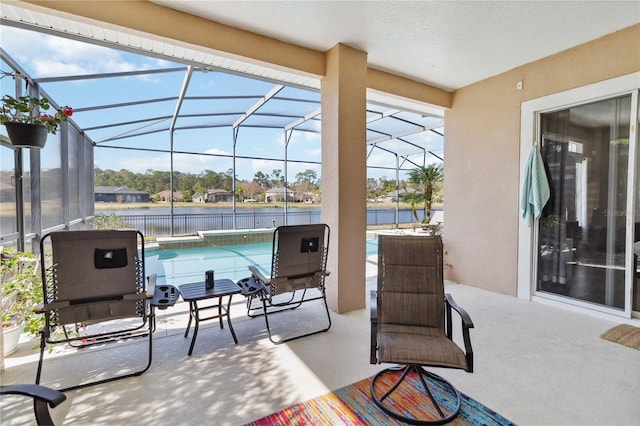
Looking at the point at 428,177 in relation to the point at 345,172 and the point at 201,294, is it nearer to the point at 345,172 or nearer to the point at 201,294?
the point at 345,172

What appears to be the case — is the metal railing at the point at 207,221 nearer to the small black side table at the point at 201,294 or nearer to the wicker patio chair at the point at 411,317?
the small black side table at the point at 201,294

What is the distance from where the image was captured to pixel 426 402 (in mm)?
1930

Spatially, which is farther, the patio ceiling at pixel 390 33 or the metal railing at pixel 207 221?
the metal railing at pixel 207 221

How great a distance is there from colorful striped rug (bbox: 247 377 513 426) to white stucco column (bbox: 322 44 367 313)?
5.03 feet

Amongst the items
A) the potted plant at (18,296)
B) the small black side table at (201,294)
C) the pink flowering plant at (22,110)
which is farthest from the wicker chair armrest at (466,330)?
the pink flowering plant at (22,110)

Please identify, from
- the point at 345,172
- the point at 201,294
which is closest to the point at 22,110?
the point at 201,294

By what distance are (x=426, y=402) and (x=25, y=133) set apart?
3580 millimetres

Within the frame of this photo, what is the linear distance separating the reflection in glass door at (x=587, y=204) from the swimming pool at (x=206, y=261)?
2402 millimetres

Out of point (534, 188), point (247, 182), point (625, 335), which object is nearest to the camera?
point (625, 335)

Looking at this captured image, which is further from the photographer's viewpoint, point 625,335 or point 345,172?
point 345,172

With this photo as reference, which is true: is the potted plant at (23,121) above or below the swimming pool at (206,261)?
above

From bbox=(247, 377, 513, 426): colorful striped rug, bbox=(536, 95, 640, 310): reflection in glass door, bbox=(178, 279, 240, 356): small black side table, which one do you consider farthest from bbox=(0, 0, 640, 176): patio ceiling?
bbox=(247, 377, 513, 426): colorful striped rug

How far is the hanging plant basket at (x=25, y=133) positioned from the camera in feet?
7.74

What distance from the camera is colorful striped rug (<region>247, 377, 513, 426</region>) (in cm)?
176
